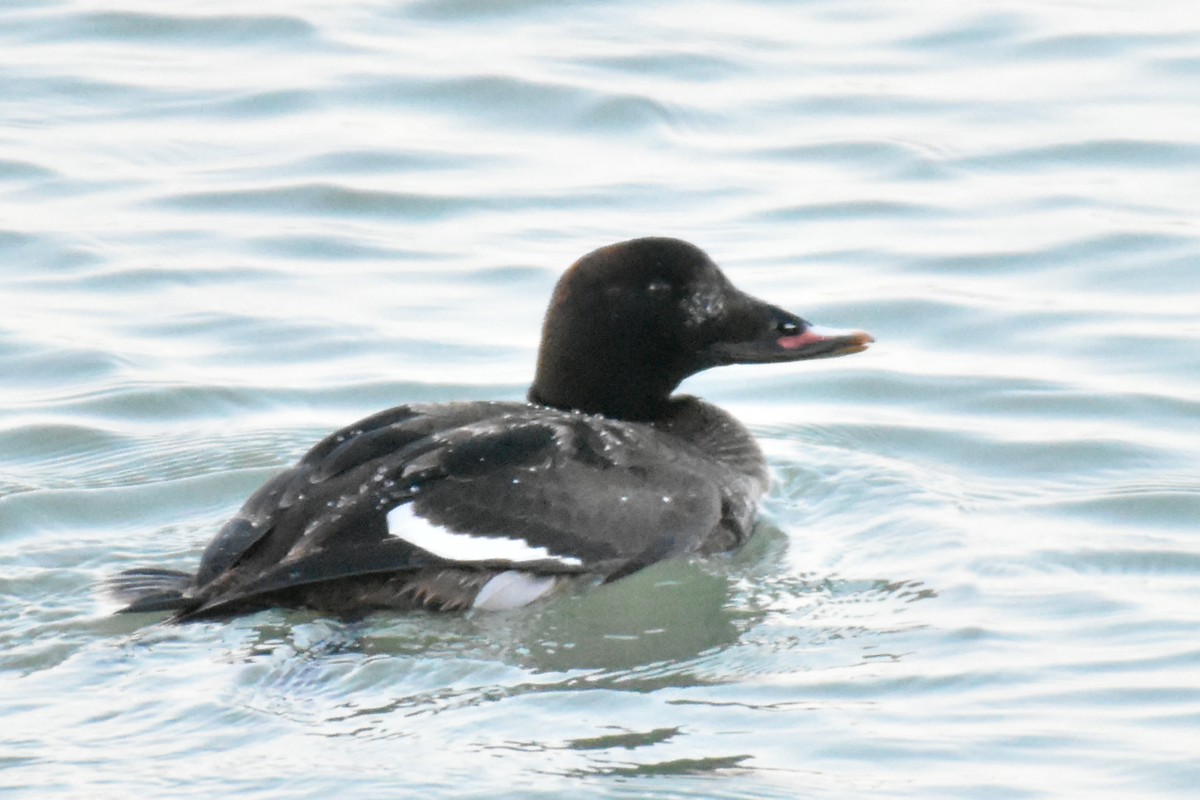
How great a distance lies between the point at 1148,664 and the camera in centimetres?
530

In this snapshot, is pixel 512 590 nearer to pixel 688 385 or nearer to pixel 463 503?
pixel 463 503

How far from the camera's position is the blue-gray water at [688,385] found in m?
4.86

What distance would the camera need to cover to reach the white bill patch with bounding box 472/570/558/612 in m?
5.60

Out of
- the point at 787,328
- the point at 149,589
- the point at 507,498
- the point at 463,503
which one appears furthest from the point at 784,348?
the point at 149,589

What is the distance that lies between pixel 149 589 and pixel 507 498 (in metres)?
0.93

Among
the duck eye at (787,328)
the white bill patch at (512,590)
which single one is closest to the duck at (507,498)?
the white bill patch at (512,590)

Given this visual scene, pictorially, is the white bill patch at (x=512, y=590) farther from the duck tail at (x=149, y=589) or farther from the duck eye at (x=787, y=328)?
the duck eye at (x=787, y=328)

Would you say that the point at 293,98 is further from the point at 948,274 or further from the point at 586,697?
the point at 586,697

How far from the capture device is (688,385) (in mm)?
7855

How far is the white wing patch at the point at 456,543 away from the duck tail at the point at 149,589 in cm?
56

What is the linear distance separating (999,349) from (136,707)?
4022 mm

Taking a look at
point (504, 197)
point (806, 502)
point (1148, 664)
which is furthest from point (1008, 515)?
point (504, 197)

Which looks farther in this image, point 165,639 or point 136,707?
point 165,639

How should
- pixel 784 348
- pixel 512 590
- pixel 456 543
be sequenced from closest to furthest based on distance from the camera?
pixel 456 543
pixel 512 590
pixel 784 348
